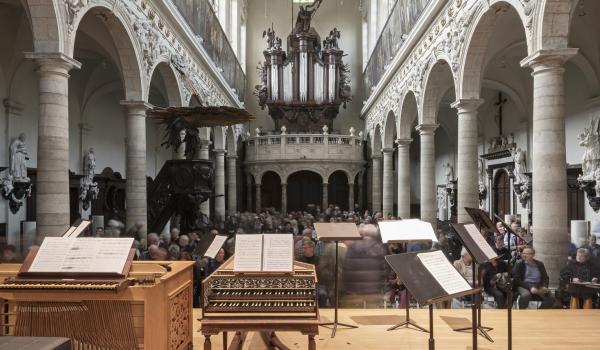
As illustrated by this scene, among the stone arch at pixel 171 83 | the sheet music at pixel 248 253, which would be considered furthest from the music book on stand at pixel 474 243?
the stone arch at pixel 171 83

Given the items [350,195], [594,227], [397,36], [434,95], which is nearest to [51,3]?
[434,95]

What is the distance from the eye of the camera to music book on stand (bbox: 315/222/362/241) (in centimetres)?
507

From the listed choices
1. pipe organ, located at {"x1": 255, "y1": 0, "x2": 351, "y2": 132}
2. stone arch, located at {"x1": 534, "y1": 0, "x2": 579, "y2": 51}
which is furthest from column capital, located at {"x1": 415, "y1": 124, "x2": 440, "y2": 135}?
pipe organ, located at {"x1": 255, "y1": 0, "x2": 351, "y2": 132}

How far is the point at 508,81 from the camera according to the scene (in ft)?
51.9

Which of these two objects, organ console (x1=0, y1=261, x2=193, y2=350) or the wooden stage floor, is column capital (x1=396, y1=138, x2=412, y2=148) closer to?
the wooden stage floor

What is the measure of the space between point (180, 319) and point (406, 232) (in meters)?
2.57

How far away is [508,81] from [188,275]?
14.4m

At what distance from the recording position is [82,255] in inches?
152

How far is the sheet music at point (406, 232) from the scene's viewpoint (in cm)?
515

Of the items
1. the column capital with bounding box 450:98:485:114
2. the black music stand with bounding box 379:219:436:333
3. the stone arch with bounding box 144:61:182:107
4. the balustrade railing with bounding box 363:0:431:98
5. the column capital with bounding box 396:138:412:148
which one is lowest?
the black music stand with bounding box 379:219:436:333

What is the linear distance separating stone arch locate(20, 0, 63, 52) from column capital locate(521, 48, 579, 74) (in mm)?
7269

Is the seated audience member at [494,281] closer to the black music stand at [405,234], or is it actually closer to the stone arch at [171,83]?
the black music stand at [405,234]

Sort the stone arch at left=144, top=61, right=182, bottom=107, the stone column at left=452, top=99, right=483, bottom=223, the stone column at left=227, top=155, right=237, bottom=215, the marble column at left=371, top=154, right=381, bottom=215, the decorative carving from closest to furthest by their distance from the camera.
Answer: the decorative carving, the stone column at left=452, top=99, right=483, bottom=223, the stone arch at left=144, top=61, right=182, bottom=107, the marble column at left=371, top=154, right=381, bottom=215, the stone column at left=227, top=155, right=237, bottom=215

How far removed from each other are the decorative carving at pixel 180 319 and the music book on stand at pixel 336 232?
1474 mm
